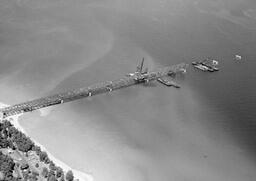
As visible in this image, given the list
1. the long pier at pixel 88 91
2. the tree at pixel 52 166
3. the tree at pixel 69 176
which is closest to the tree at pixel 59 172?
the tree at pixel 52 166

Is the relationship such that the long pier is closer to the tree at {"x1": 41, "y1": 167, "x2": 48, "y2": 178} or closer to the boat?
the boat

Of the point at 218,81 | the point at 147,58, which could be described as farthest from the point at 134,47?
the point at 218,81

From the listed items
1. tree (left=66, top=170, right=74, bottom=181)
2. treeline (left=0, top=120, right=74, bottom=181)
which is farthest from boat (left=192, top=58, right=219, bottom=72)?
tree (left=66, top=170, right=74, bottom=181)

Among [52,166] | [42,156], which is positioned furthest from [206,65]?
[52,166]

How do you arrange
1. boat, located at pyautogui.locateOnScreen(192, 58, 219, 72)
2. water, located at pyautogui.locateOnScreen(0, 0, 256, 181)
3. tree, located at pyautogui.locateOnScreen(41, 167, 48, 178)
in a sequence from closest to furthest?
1. tree, located at pyautogui.locateOnScreen(41, 167, 48, 178)
2. water, located at pyautogui.locateOnScreen(0, 0, 256, 181)
3. boat, located at pyautogui.locateOnScreen(192, 58, 219, 72)

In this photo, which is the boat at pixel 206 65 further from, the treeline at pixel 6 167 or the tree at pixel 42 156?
the treeline at pixel 6 167

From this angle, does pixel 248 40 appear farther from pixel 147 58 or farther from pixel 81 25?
pixel 81 25
